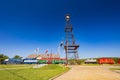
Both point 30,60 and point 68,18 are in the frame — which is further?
point 30,60

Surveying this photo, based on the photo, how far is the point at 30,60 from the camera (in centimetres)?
9388

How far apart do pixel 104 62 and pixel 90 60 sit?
8.90 metres

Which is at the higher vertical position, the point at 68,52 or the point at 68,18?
the point at 68,18

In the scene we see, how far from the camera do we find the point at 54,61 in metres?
90.8

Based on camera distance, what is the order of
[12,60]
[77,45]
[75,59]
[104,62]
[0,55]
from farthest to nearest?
[0,55] < [12,60] < [104,62] < [75,59] < [77,45]

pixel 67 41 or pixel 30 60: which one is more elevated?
pixel 67 41

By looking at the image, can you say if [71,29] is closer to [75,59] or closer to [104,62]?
[75,59]

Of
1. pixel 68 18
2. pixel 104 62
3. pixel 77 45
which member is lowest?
pixel 104 62

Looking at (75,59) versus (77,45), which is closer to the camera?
(77,45)

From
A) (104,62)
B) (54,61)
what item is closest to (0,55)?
(54,61)

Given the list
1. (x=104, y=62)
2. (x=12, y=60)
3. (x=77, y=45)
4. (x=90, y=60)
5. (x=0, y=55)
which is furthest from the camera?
(x=0, y=55)

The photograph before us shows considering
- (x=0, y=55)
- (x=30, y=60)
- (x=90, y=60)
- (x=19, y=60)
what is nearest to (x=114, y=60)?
(x=90, y=60)

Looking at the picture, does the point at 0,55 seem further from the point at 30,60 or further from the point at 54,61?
the point at 54,61

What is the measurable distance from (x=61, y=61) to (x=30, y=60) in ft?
61.9
